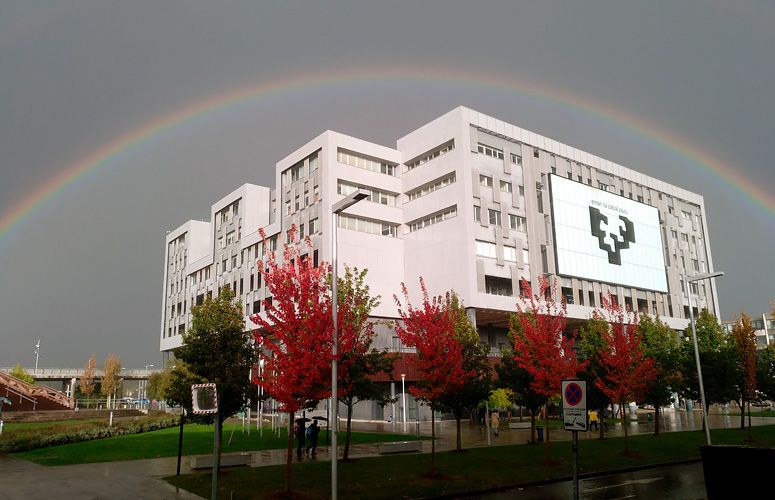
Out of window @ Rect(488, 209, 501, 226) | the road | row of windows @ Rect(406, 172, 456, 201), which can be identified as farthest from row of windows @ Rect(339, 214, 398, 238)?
the road

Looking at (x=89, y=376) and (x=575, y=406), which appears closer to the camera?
(x=575, y=406)

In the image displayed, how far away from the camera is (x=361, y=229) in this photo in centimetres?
7275

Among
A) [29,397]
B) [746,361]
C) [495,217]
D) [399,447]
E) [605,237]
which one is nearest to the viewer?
[399,447]

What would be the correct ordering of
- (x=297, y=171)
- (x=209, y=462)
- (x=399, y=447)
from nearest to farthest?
(x=209, y=462) < (x=399, y=447) < (x=297, y=171)

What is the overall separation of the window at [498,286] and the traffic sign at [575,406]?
5760 centimetres

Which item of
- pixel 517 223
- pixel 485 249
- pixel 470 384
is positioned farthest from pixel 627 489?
pixel 517 223

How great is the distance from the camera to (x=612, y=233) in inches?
3270

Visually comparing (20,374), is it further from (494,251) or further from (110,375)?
(494,251)

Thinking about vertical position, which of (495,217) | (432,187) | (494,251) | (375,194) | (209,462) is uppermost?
(432,187)

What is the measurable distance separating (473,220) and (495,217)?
4.27 meters

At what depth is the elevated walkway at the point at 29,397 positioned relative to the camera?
7438cm

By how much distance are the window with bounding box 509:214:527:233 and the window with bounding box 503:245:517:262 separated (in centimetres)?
276

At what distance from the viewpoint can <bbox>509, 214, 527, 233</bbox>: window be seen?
7244 centimetres

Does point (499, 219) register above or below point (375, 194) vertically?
below
